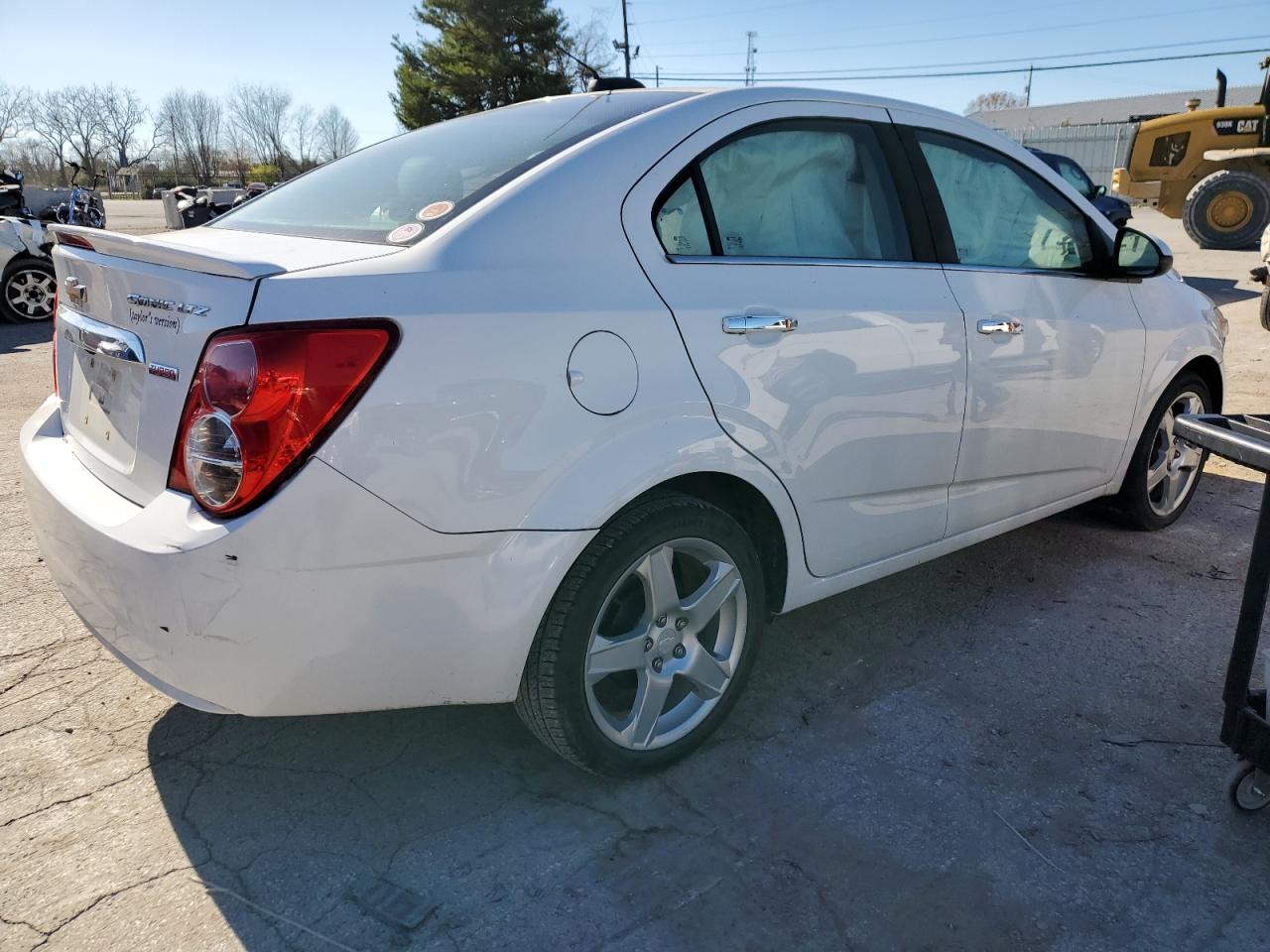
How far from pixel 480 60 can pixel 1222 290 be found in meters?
36.0

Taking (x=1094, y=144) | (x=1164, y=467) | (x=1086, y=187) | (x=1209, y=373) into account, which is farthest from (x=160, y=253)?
(x=1094, y=144)

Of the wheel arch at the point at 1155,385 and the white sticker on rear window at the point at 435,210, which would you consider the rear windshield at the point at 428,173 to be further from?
the wheel arch at the point at 1155,385

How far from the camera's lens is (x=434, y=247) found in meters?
2.04

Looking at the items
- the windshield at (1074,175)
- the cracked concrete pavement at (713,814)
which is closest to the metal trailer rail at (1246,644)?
the cracked concrete pavement at (713,814)

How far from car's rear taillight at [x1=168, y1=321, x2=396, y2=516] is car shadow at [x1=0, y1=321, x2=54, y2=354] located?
860cm

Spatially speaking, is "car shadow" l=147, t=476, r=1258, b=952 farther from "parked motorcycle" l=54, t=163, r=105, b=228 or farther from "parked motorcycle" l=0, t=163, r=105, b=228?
"parked motorcycle" l=54, t=163, r=105, b=228

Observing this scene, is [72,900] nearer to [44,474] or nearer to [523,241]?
[44,474]

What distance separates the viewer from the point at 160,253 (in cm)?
209

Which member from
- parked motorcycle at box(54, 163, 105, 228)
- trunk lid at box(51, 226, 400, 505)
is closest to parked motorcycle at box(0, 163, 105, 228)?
parked motorcycle at box(54, 163, 105, 228)

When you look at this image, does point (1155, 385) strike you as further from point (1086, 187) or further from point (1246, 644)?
point (1086, 187)

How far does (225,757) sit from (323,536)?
41.6 inches

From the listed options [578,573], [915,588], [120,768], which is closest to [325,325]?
[578,573]

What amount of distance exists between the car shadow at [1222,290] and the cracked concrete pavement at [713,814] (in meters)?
9.69

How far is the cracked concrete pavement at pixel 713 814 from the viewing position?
201 centimetres
